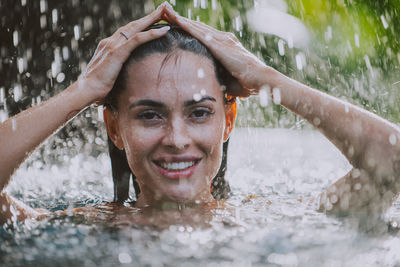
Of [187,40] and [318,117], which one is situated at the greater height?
[187,40]

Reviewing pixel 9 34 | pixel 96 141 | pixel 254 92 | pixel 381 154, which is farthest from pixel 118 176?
pixel 96 141

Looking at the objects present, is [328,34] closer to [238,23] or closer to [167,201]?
[238,23]

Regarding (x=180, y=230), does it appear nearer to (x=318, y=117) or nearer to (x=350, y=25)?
(x=318, y=117)

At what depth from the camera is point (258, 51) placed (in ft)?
38.5

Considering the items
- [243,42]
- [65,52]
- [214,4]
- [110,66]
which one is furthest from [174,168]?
[214,4]

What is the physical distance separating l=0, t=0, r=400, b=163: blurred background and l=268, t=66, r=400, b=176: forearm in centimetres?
440

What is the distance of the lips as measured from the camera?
7.76 ft

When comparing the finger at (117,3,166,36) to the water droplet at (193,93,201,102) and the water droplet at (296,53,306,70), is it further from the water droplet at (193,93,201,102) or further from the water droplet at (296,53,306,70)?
the water droplet at (296,53,306,70)

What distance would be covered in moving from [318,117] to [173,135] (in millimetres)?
697

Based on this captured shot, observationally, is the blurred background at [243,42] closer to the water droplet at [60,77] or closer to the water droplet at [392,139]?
the water droplet at [60,77]

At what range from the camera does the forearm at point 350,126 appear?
6.98 feet

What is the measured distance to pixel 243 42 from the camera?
1010 cm

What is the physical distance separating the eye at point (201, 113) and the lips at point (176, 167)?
212mm

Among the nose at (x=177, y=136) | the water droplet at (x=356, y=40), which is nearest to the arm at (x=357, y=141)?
the nose at (x=177, y=136)
